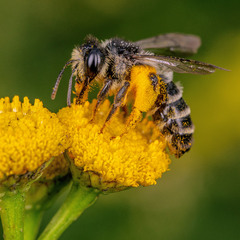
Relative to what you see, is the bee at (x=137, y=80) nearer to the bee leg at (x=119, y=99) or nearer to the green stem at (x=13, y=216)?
the bee leg at (x=119, y=99)

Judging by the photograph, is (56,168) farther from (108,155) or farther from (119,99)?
(119,99)

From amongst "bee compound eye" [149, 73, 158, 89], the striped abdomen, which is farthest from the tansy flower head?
"bee compound eye" [149, 73, 158, 89]

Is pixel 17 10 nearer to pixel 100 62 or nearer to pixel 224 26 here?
pixel 224 26

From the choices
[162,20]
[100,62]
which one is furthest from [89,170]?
[162,20]

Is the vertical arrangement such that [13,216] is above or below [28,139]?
below

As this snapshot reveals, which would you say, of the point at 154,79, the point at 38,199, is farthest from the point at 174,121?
the point at 38,199

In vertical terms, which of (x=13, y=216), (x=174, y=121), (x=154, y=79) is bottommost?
(x=13, y=216)

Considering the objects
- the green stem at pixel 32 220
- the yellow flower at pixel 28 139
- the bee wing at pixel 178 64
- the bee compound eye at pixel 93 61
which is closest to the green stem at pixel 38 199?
the green stem at pixel 32 220
